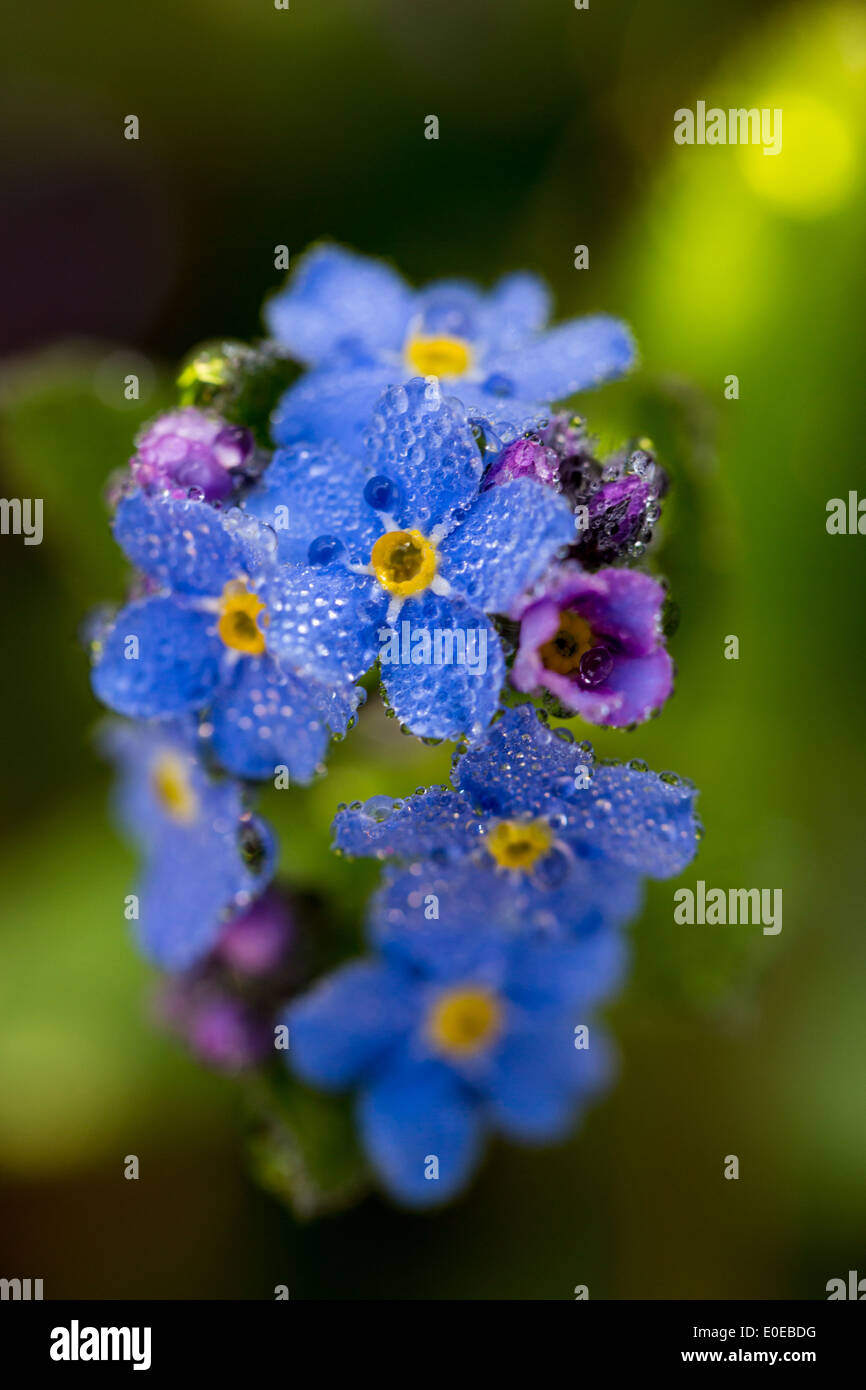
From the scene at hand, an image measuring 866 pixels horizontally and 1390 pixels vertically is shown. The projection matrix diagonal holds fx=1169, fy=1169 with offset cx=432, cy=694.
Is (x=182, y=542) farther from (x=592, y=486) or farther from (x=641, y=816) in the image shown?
(x=641, y=816)

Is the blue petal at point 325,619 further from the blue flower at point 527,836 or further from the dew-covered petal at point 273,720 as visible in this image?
the blue flower at point 527,836

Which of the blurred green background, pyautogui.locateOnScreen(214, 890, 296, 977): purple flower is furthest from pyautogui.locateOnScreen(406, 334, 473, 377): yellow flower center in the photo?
pyautogui.locateOnScreen(214, 890, 296, 977): purple flower

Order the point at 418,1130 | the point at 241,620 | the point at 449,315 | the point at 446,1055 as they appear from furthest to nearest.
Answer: the point at 446,1055, the point at 418,1130, the point at 449,315, the point at 241,620

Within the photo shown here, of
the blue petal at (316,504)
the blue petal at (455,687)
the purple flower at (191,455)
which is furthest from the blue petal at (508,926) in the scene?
the purple flower at (191,455)

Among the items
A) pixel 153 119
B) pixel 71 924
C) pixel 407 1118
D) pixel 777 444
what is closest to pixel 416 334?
pixel 777 444

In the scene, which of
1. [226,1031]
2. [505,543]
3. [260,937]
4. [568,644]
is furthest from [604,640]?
[226,1031]

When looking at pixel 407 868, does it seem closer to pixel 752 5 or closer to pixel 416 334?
pixel 416 334

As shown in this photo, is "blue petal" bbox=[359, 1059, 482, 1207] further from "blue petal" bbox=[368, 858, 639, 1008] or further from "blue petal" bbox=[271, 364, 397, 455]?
"blue petal" bbox=[271, 364, 397, 455]
